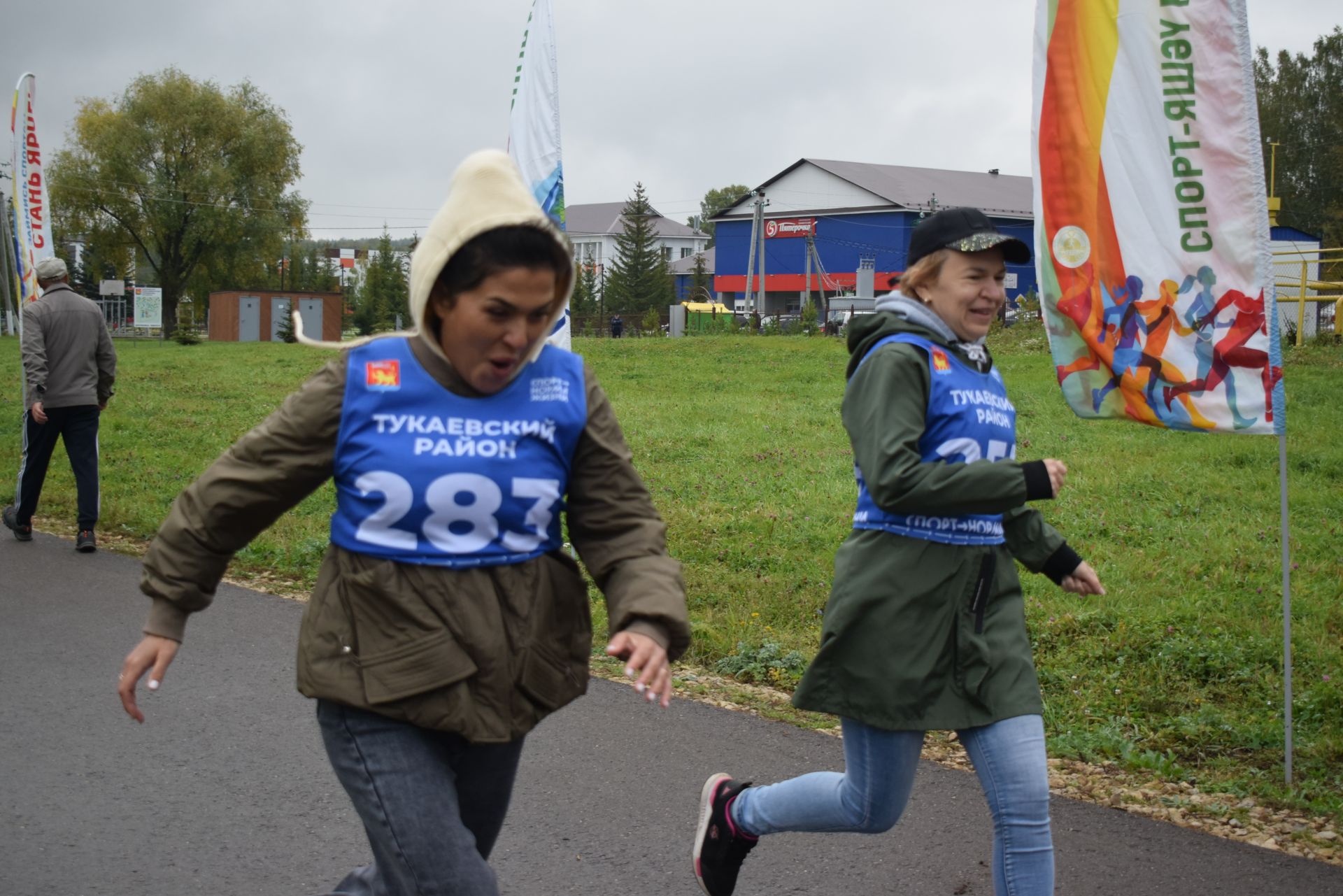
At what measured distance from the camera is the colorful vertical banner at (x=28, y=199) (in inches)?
472

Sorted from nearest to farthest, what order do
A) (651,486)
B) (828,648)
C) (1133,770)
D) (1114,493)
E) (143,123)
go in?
(828,648)
(1133,770)
(1114,493)
(651,486)
(143,123)

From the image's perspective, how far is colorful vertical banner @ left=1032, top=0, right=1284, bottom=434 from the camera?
4.59 meters

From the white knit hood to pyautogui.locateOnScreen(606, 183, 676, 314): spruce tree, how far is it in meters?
96.9

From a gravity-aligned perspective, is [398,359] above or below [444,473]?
above

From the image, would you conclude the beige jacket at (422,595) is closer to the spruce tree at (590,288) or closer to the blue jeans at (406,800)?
the blue jeans at (406,800)

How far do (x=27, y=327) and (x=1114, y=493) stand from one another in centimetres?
814

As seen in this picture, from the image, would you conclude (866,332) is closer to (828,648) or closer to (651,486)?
(828,648)

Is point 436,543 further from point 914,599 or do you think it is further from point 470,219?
point 914,599

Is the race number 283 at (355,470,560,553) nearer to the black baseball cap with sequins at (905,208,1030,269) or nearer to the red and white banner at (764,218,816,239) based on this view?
the black baseball cap with sequins at (905,208,1030,269)

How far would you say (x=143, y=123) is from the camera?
211ft

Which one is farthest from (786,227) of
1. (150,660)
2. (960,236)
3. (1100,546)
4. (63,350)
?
(150,660)

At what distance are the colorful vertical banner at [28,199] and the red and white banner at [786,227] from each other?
2864 inches

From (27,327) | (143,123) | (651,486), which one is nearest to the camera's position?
(27,327)

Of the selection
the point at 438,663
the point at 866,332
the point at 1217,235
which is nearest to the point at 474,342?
the point at 438,663
